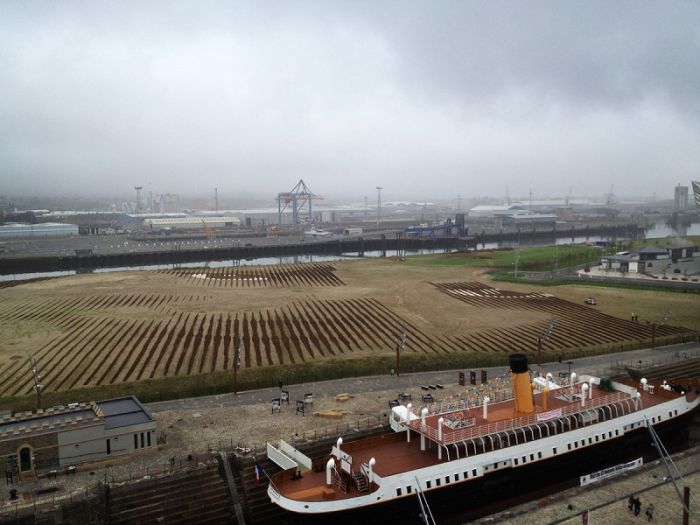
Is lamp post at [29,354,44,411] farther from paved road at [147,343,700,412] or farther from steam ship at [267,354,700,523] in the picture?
steam ship at [267,354,700,523]

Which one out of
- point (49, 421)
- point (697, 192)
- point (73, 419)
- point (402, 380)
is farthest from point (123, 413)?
point (697, 192)

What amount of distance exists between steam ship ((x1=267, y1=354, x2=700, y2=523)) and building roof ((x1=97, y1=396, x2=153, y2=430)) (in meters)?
5.07

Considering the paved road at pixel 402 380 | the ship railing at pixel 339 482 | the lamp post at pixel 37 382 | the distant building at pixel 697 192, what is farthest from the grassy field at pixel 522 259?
the ship railing at pixel 339 482

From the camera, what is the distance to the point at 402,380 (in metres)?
Answer: 29.1

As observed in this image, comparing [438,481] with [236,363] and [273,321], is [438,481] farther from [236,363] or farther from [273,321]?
[273,321]

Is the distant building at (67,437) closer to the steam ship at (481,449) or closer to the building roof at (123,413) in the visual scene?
the building roof at (123,413)

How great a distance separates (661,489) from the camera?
64.3ft

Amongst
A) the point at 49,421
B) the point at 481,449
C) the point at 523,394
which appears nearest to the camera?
the point at 481,449

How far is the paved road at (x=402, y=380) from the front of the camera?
1024 inches

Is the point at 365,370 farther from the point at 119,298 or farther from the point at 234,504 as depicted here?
the point at 119,298

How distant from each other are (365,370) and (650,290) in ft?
117

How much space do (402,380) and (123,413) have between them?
12992mm

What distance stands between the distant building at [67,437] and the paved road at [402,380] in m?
4.60

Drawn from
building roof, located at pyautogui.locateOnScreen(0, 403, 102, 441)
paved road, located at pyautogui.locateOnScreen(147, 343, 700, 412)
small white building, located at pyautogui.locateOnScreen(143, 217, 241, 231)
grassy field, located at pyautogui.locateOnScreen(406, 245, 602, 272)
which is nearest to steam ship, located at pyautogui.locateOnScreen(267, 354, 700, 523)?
paved road, located at pyautogui.locateOnScreen(147, 343, 700, 412)
